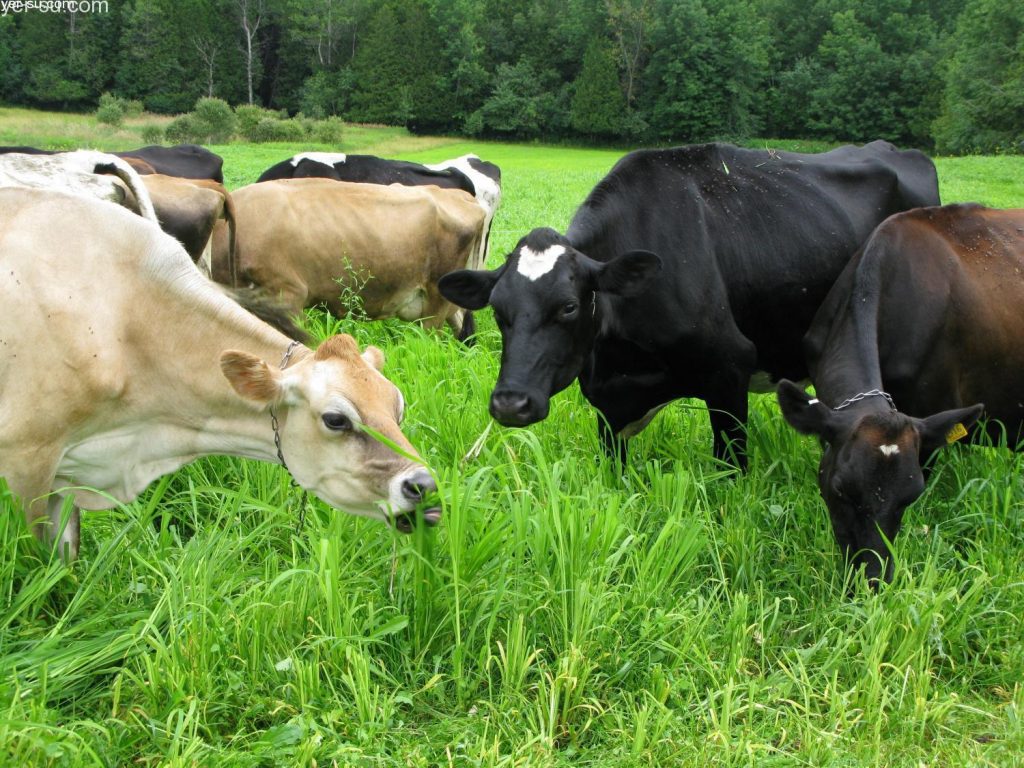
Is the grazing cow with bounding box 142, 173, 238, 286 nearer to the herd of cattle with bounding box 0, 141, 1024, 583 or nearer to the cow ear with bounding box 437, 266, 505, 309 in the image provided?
the herd of cattle with bounding box 0, 141, 1024, 583

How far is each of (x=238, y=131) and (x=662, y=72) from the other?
110ft

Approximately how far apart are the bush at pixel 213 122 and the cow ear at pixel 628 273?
43631mm

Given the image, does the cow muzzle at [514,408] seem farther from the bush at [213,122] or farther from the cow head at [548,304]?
the bush at [213,122]

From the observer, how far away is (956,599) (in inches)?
150

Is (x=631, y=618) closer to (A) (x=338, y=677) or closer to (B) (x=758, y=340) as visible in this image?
(A) (x=338, y=677)

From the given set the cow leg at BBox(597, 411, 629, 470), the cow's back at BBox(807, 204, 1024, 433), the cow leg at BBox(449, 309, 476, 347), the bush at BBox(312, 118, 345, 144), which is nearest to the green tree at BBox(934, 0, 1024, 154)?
the bush at BBox(312, 118, 345, 144)

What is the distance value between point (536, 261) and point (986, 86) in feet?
189

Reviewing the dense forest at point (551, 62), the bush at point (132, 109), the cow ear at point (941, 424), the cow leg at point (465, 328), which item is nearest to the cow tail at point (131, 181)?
the cow leg at point (465, 328)

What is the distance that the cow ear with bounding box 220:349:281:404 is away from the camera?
3.24 meters

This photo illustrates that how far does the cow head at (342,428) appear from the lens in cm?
326

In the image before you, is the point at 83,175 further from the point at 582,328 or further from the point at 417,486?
the point at 417,486

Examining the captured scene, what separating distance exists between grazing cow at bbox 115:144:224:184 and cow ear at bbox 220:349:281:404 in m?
11.6

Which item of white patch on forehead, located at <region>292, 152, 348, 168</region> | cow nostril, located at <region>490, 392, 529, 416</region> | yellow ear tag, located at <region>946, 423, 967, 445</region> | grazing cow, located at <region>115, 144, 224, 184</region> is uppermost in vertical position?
white patch on forehead, located at <region>292, 152, 348, 168</region>

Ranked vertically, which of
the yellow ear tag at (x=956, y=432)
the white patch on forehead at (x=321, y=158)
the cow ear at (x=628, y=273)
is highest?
the cow ear at (x=628, y=273)
